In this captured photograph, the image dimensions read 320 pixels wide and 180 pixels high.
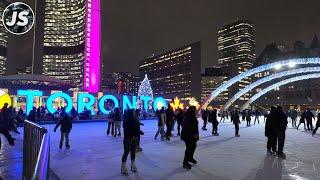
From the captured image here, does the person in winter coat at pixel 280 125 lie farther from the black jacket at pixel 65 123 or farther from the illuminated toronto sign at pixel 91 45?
the illuminated toronto sign at pixel 91 45

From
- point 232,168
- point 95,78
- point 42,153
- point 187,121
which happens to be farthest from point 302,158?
point 95,78

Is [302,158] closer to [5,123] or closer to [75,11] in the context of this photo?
[5,123]

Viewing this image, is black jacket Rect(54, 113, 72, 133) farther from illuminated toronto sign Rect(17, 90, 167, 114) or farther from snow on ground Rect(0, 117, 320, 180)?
illuminated toronto sign Rect(17, 90, 167, 114)

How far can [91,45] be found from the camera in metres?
72.9

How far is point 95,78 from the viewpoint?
73938mm

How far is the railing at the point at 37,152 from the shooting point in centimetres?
421

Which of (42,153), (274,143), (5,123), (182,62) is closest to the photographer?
(42,153)

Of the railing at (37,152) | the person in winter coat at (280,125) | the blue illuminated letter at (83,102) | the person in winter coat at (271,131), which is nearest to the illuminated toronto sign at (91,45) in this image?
the blue illuminated letter at (83,102)

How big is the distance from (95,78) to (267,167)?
213 ft

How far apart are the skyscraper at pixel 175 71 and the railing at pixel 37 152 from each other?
145608mm

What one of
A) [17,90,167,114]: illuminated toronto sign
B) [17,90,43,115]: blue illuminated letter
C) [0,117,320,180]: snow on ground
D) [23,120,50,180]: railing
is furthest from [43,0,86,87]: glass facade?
[23,120,50,180]: railing

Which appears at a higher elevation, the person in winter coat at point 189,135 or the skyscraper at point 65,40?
the skyscraper at point 65,40

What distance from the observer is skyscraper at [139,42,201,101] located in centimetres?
15638

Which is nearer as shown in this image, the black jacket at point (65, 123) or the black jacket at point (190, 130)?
the black jacket at point (190, 130)
